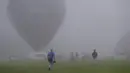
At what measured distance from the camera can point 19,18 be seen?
2373 millimetres

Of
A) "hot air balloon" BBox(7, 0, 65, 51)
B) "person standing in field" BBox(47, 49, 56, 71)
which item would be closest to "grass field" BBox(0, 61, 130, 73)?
"person standing in field" BBox(47, 49, 56, 71)

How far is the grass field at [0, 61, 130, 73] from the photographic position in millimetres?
2334

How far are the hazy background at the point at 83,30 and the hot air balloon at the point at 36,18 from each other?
0.05 m

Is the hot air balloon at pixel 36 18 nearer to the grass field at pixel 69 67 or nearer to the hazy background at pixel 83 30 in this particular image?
the hazy background at pixel 83 30

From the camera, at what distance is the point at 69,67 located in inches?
92.7

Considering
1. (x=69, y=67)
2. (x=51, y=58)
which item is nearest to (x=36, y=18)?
(x=51, y=58)

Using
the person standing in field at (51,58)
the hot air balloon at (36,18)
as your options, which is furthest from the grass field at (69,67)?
the hot air balloon at (36,18)

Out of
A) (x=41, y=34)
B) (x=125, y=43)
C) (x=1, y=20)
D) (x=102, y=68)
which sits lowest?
(x=102, y=68)

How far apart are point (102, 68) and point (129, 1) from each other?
0.70 meters

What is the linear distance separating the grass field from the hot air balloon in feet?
0.57

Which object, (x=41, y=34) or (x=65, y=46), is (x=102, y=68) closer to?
(x=65, y=46)

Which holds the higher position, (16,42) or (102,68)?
(16,42)

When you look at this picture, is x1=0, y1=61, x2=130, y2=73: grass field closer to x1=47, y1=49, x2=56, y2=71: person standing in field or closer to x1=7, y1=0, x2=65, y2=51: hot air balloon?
x1=47, y1=49, x2=56, y2=71: person standing in field

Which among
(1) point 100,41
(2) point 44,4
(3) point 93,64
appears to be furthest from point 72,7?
(3) point 93,64
